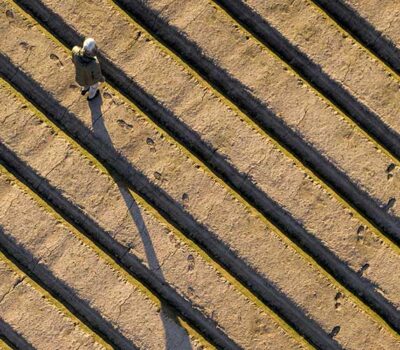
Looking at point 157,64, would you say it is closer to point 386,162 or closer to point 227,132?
point 227,132

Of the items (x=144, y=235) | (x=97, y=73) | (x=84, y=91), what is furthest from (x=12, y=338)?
(x=97, y=73)

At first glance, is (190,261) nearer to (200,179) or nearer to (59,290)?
(200,179)

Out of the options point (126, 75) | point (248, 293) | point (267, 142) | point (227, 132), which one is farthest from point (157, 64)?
point (248, 293)

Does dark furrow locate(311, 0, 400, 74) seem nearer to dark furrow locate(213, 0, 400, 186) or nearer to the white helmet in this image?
dark furrow locate(213, 0, 400, 186)

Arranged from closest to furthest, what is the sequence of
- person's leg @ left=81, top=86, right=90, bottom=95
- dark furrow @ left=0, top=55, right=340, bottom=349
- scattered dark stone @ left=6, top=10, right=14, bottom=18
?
dark furrow @ left=0, top=55, right=340, bottom=349, person's leg @ left=81, top=86, right=90, bottom=95, scattered dark stone @ left=6, top=10, right=14, bottom=18

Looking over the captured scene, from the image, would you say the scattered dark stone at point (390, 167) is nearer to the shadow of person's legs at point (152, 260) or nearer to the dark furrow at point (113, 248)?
the dark furrow at point (113, 248)

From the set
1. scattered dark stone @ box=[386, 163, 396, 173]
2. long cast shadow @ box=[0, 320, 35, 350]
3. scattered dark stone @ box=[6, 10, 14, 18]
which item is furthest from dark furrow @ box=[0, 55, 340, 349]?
long cast shadow @ box=[0, 320, 35, 350]
